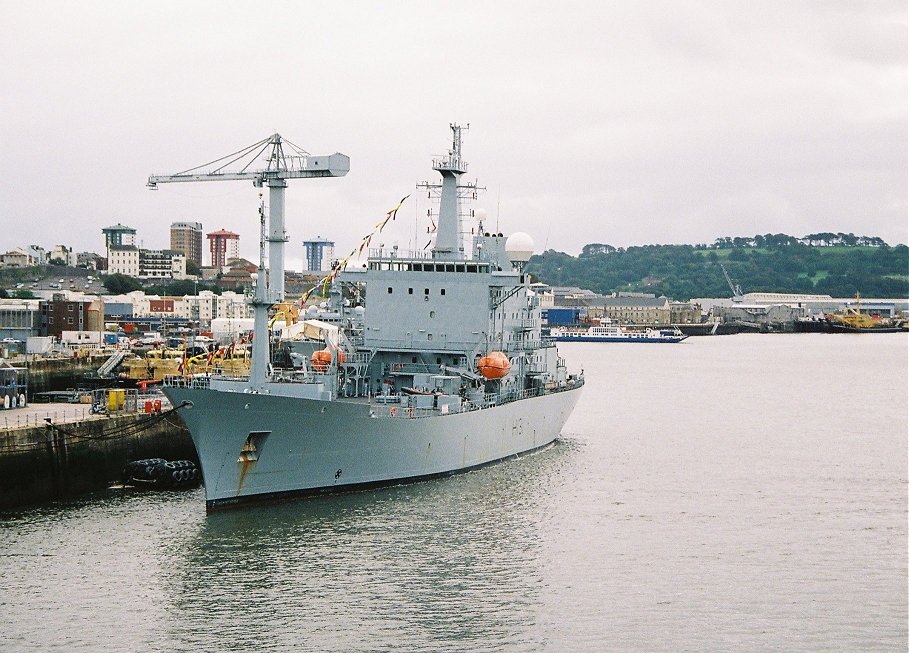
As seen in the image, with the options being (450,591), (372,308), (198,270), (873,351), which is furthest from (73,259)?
(450,591)

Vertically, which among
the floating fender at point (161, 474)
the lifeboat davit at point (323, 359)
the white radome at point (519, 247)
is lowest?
the floating fender at point (161, 474)

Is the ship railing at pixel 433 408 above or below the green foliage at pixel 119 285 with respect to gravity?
below

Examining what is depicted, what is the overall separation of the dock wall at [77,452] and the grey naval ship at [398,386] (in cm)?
207

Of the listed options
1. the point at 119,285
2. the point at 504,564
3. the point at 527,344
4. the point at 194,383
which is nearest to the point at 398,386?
the point at 527,344

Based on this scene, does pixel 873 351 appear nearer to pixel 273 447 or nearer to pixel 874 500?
pixel 874 500

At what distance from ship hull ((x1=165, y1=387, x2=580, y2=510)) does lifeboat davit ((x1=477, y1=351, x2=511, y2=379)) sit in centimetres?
114

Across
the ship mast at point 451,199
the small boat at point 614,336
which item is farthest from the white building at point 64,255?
the ship mast at point 451,199

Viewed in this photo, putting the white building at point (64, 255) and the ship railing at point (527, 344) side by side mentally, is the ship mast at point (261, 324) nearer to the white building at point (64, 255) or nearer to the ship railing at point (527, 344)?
the ship railing at point (527, 344)

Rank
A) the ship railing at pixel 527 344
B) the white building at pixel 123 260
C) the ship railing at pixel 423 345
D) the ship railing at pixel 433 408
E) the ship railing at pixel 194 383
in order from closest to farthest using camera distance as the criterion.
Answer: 1. the ship railing at pixel 194 383
2. the ship railing at pixel 433 408
3. the ship railing at pixel 423 345
4. the ship railing at pixel 527 344
5. the white building at pixel 123 260

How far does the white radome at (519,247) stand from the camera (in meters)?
37.1

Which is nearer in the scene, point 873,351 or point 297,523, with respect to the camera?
point 297,523

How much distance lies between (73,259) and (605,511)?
145m

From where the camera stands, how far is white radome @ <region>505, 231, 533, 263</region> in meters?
37.1

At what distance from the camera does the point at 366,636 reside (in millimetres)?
18234
